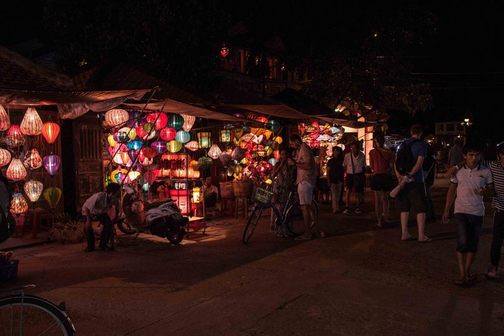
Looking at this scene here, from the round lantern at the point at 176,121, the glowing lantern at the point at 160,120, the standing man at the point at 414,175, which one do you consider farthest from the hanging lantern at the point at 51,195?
the standing man at the point at 414,175

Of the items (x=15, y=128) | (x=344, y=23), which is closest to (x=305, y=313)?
(x=15, y=128)

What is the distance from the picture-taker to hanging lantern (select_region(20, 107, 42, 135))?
963 centimetres

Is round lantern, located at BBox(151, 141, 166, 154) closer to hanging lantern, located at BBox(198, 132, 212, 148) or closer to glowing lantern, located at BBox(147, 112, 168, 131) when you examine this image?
glowing lantern, located at BBox(147, 112, 168, 131)

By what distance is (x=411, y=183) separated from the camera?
31.6 ft

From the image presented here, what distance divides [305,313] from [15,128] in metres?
7.64

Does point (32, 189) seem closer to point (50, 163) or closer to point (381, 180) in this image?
point (50, 163)

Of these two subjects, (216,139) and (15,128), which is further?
(216,139)

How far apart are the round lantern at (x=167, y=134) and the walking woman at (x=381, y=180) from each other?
505 centimetres

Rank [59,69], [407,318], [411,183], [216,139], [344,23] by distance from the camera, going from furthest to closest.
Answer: [344,23]
[216,139]
[59,69]
[411,183]
[407,318]

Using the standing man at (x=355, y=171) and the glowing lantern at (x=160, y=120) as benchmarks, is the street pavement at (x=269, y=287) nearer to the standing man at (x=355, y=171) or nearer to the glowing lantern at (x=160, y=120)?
the glowing lantern at (x=160, y=120)

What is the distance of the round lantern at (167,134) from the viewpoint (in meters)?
12.2

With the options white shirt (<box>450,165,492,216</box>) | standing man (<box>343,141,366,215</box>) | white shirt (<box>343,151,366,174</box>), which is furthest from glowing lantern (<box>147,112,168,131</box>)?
white shirt (<box>450,165,492,216</box>)

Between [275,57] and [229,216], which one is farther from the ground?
[275,57]

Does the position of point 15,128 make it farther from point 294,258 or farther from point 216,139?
point 216,139
